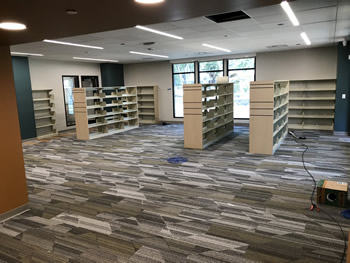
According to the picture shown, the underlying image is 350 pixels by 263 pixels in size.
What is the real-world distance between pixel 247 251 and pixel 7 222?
117 inches

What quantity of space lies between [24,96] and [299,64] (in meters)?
9.51

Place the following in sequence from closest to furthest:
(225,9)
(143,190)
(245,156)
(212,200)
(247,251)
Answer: (225,9) < (247,251) < (212,200) < (143,190) < (245,156)

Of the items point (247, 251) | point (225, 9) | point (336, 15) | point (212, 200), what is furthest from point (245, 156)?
point (225, 9)

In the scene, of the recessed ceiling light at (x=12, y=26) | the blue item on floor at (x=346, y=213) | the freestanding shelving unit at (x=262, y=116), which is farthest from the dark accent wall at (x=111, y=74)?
the blue item on floor at (x=346, y=213)

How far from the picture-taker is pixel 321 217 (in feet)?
11.0

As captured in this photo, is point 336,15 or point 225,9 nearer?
point 225,9

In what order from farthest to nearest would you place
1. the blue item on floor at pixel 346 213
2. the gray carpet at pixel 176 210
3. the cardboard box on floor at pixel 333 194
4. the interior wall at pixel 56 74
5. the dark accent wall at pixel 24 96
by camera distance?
the interior wall at pixel 56 74, the dark accent wall at pixel 24 96, the cardboard box on floor at pixel 333 194, the blue item on floor at pixel 346 213, the gray carpet at pixel 176 210

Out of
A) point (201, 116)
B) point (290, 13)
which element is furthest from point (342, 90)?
point (290, 13)

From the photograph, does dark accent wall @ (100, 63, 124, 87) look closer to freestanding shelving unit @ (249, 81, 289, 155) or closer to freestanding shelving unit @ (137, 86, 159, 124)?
freestanding shelving unit @ (137, 86, 159, 124)

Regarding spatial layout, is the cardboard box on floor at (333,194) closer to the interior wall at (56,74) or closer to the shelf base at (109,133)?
the shelf base at (109,133)

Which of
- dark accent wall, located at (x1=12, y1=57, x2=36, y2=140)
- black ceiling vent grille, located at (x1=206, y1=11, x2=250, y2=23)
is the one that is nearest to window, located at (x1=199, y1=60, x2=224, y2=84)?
black ceiling vent grille, located at (x1=206, y1=11, x2=250, y2=23)

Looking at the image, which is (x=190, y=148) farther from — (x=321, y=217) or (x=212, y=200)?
(x=321, y=217)

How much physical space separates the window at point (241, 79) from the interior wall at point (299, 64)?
0.38m

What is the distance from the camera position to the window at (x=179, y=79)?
1179cm
